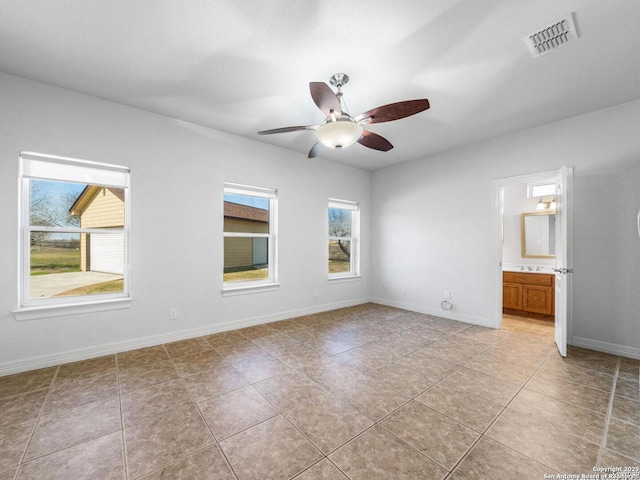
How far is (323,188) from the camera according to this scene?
4.88 meters

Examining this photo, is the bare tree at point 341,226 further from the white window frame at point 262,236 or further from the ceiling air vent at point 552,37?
the ceiling air vent at point 552,37

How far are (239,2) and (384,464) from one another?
2.93m

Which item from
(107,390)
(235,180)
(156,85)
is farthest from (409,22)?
(107,390)

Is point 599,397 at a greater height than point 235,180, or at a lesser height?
lesser

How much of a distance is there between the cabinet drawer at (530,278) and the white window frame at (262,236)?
406 cm

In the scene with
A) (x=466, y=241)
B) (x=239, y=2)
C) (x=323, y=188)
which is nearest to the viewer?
(x=239, y=2)

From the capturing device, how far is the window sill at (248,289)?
12.5 ft

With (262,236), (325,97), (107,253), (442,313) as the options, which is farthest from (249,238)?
(442,313)

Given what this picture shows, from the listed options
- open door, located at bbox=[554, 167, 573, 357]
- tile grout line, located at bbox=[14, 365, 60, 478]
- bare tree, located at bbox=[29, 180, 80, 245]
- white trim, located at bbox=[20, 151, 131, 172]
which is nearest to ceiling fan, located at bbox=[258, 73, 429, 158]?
open door, located at bbox=[554, 167, 573, 357]

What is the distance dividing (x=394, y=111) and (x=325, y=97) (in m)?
0.60

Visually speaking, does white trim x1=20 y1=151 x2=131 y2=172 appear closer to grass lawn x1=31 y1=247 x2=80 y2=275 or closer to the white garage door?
the white garage door

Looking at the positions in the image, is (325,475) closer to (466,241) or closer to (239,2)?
(239,2)

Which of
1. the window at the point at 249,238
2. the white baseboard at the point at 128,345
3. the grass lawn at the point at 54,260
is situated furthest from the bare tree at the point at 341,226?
the grass lawn at the point at 54,260

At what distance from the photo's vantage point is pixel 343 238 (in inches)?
209
